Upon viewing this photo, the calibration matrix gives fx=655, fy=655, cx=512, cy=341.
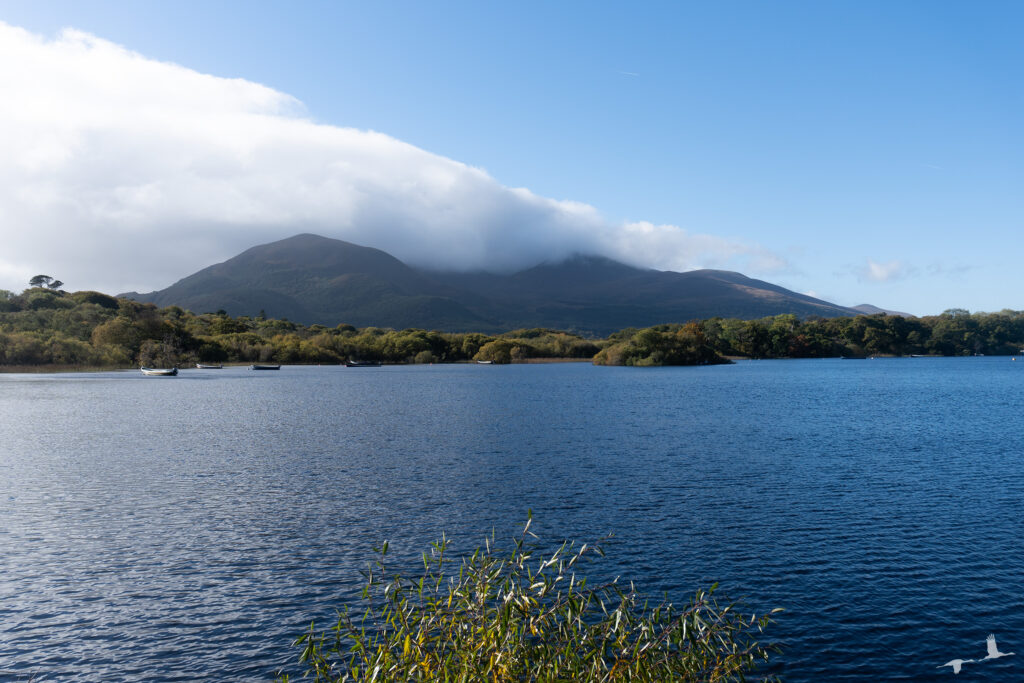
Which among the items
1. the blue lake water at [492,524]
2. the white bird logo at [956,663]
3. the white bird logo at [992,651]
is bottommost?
the white bird logo at [956,663]

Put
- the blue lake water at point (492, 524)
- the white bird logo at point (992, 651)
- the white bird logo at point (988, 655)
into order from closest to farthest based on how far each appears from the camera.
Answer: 1. the white bird logo at point (988, 655)
2. the white bird logo at point (992, 651)
3. the blue lake water at point (492, 524)

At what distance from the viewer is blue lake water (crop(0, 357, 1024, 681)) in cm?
1609

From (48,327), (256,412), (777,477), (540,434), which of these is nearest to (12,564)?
(777,477)

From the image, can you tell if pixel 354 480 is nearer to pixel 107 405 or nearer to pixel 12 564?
pixel 12 564

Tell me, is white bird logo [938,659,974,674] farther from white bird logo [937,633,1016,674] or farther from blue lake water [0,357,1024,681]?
blue lake water [0,357,1024,681]

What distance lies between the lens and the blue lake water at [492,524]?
16094mm

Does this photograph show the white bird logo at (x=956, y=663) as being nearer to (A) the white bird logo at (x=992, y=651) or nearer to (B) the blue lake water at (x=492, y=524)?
(B) the blue lake water at (x=492, y=524)

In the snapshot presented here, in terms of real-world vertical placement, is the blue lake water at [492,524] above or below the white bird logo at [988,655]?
above

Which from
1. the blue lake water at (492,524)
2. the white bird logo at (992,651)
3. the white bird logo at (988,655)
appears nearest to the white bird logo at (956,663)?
the white bird logo at (988,655)

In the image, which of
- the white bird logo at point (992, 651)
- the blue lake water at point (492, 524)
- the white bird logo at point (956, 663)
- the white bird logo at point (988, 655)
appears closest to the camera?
the white bird logo at point (956, 663)

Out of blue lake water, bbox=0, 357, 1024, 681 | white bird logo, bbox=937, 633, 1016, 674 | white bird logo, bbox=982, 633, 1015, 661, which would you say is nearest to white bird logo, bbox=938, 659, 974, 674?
white bird logo, bbox=937, 633, 1016, 674

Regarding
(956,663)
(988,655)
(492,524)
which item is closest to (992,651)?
(988,655)

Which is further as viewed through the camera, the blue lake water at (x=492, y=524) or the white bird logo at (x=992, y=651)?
the blue lake water at (x=492, y=524)

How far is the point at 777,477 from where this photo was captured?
35094mm
